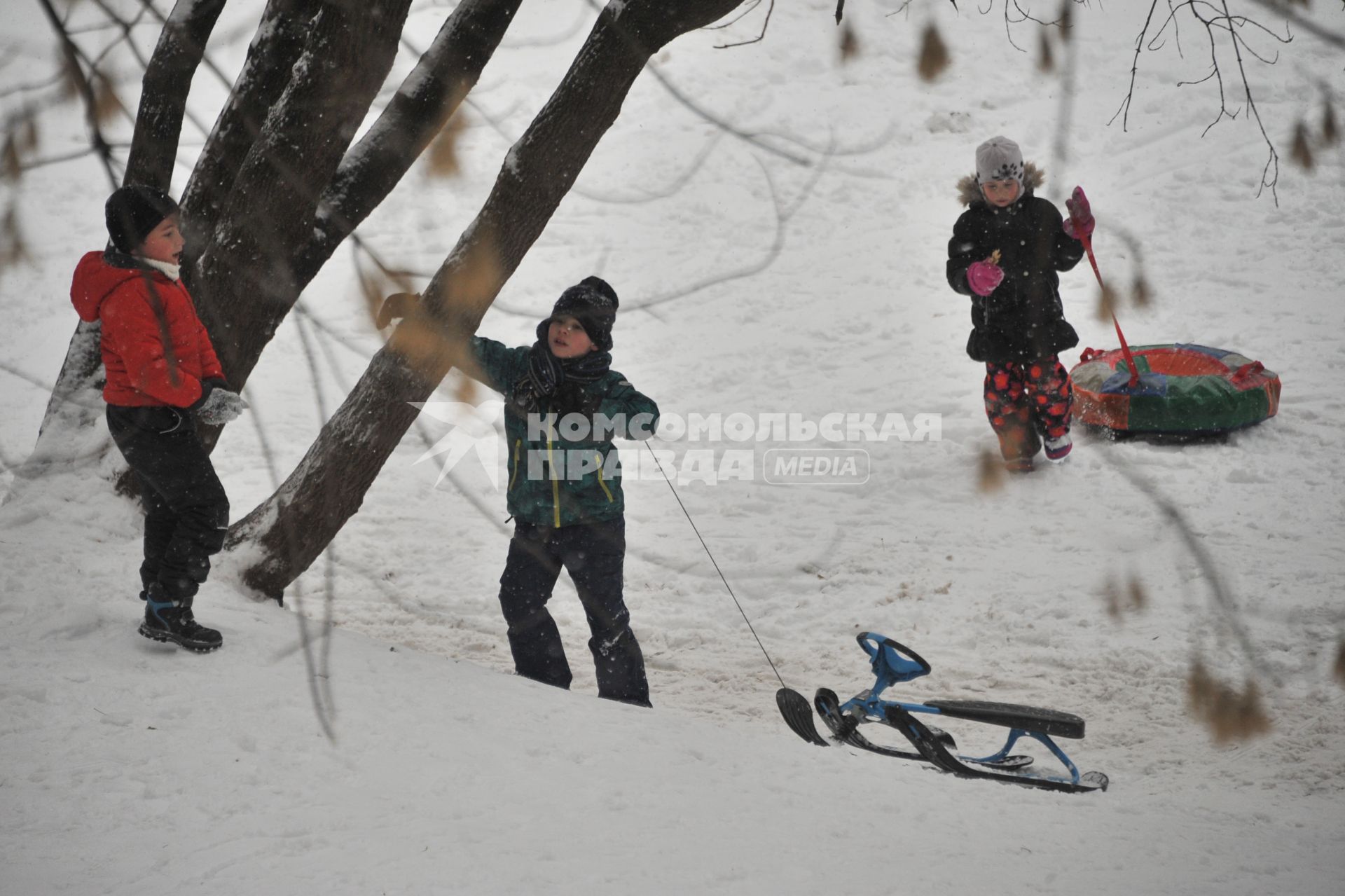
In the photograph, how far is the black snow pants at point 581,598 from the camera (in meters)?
4.09

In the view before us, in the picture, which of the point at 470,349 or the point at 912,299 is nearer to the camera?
the point at 470,349

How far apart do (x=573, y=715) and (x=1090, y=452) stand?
4666 mm

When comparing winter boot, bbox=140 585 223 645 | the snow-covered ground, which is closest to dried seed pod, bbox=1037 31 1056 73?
the snow-covered ground

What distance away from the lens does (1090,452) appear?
273 inches

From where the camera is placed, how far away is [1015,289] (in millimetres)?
6355

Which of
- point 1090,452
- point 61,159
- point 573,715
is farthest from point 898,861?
point 1090,452

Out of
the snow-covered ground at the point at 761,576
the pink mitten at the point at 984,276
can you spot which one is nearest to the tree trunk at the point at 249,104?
the snow-covered ground at the point at 761,576

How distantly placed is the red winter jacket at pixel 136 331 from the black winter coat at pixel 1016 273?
4.37 m

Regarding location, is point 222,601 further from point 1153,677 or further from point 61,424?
point 1153,677

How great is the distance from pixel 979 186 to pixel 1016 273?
1.81 feet

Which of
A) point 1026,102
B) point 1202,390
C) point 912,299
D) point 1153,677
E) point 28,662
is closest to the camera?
point 28,662

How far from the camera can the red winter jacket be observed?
121 inches

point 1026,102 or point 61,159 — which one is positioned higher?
point 1026,102

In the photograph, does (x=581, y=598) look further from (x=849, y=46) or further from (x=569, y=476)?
(x=849, y=46)
